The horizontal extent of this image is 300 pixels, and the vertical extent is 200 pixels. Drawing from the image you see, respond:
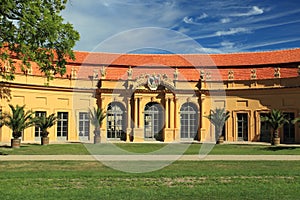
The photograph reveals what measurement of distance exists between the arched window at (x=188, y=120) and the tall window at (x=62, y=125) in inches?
449

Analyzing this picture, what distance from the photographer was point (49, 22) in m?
17.8

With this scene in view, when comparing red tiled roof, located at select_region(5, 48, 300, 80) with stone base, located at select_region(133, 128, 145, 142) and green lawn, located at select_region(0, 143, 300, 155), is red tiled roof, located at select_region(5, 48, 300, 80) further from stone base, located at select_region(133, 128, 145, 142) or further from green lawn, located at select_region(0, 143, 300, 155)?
green lawn, located at select_region(0, 143, 300, 155)

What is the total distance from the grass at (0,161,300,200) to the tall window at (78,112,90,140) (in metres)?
20.1

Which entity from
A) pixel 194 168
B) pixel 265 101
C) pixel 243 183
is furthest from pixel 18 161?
pixel 265 101

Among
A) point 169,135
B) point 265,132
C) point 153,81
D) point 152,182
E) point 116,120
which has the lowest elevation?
point 152,182

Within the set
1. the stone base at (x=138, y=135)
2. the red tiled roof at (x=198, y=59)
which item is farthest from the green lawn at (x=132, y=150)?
the red tiled roof at (x=198, y=59)

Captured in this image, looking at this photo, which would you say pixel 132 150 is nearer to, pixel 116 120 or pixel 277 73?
pixel 116 120

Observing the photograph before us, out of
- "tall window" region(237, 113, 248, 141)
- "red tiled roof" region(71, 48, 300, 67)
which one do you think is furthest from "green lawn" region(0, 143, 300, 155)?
"red tiled roof" region(71, 48, 300, 67)

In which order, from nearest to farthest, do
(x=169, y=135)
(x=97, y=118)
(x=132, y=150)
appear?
(x=132, y=150) → (x=97, y=118) → (x=169, y=135)

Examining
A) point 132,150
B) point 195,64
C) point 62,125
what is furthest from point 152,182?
point 195,64

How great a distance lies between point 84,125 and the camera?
115 feet

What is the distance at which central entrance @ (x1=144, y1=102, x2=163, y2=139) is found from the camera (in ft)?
117

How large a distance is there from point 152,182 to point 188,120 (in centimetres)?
2538

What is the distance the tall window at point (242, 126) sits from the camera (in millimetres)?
35250
